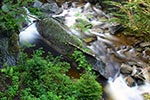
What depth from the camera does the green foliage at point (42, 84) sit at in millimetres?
4789

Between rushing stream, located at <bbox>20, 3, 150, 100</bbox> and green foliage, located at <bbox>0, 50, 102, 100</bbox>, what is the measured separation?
1249 millimetres

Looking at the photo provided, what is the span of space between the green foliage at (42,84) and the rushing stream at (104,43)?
1.25 metres

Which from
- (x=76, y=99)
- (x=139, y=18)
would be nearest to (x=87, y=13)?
(x=139, y=18)

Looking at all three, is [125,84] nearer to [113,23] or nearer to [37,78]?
[37,78]

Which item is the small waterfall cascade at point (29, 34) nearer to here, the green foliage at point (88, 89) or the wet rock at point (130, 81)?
the wet rock at point (130, 81)

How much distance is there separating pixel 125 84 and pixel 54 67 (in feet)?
6.30

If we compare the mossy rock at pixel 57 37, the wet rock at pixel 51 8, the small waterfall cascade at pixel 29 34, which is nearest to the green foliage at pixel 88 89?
the mossy rock at pixel 57 37

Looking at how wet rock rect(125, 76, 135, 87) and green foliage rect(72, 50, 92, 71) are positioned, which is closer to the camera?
green foliage rect(72, 50, 92, 71)

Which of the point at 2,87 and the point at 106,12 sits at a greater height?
the point at 2,87

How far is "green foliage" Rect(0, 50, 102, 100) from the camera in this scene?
15.7 ft

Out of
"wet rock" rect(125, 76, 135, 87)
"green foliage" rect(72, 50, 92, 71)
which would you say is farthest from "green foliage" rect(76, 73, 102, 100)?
"wet rock" rect(125, 76, 135, 87)

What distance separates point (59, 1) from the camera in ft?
35.8

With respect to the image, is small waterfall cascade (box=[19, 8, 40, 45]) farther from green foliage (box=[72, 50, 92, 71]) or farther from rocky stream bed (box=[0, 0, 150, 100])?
green foliage (box=[72, 50, 92, 71])

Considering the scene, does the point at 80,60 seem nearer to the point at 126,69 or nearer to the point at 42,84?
the point at 126,69
